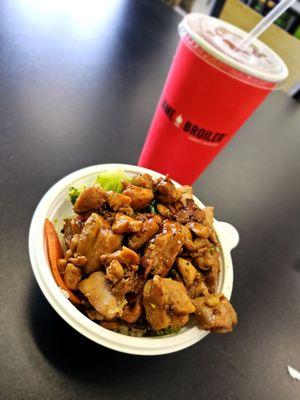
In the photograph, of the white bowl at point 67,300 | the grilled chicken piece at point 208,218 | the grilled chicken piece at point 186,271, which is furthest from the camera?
the grilled chicken piece at point 208,218

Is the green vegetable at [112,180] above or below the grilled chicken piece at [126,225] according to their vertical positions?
below

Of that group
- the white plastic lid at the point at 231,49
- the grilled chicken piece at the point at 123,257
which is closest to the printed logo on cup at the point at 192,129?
the white plastic lid at the point at 231,49


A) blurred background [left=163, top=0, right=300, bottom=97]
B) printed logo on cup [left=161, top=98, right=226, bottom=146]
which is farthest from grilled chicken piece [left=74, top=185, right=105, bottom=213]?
blurred background [left=163, top=0, right=300, bottom=97]

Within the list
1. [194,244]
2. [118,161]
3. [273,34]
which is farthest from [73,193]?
[273,34]

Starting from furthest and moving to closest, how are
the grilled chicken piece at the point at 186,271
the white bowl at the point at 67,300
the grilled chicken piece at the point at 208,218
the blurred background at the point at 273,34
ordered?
1. the blurred background at the point at 273,34
2. the grilled chicken piece at the point at 208,218
3. the grilled chicken piece at the point at 186,271
4. the white bowl at the point at 67,300

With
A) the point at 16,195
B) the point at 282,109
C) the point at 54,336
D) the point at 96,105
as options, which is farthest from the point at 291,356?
the point at 282,109

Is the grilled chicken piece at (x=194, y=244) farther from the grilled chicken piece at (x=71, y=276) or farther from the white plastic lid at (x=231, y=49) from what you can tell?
the white plastic lid at (x=231, y=49)

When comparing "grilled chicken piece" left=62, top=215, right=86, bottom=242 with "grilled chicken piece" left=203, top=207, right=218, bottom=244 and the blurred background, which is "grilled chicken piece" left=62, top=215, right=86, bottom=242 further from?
the blurred background

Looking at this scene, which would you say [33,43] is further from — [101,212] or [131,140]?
[101,212]

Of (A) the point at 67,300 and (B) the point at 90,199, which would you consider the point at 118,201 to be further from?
(A) the point at 67,300
